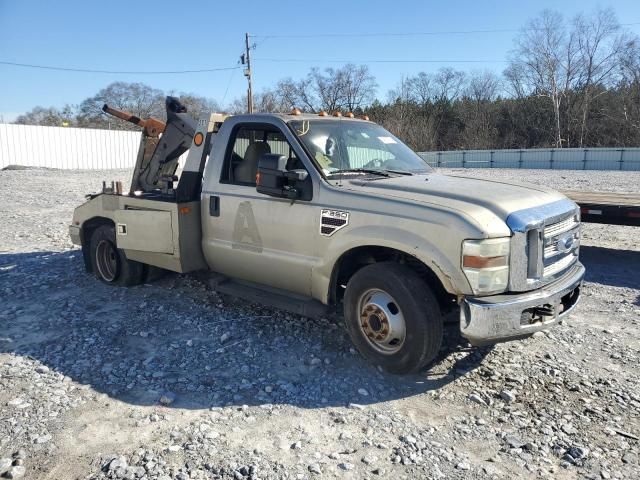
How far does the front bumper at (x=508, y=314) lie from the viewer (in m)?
3.59

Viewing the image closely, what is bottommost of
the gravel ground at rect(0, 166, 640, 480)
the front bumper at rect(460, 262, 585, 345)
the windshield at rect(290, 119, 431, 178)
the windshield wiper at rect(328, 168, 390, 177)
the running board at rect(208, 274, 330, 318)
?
the gravel ground at rect(0, 166, 640, 480)

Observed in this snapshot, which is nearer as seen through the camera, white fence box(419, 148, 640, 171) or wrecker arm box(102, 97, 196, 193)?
wrecker arm box(102, 97, 196, 193)

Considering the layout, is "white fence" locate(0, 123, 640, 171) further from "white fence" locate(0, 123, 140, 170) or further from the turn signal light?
the turn signal light

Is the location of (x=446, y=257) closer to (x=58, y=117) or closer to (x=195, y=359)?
(x=195, y=359)

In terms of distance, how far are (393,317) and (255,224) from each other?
165 cm

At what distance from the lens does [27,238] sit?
970 centimetres

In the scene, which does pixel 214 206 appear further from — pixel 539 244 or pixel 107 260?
pixel 539 244

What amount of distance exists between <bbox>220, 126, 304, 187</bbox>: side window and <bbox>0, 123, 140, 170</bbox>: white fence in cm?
2827

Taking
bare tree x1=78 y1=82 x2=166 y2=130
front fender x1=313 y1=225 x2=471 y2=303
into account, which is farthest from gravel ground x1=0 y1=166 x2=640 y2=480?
bare tree x1=78 y1=82 x2=166 y2=130

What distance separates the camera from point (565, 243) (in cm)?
425

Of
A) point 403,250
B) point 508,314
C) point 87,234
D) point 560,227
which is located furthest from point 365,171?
point 87,234

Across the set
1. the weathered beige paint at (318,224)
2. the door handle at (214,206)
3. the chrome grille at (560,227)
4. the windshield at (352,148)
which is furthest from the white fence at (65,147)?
the chrome grille at (560,227)

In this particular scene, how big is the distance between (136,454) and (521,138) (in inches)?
1997

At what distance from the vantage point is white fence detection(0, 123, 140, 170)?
2886 cm
